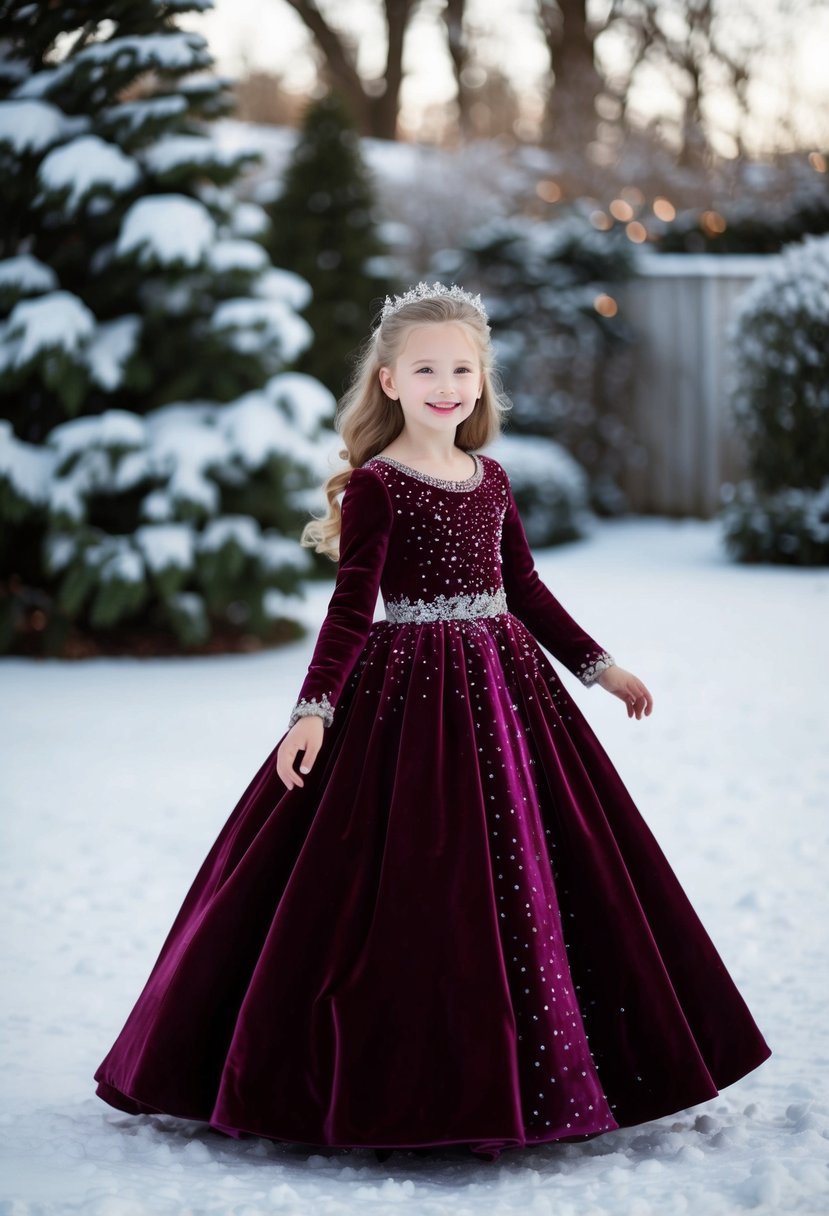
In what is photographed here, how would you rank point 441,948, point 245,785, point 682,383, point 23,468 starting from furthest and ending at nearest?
point 682,383 < point 23,468 < point 245,785 < point 441,948

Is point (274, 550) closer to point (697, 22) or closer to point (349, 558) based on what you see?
point (349, 558)

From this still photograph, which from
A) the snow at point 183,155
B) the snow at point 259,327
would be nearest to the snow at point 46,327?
the snow at point 259,327

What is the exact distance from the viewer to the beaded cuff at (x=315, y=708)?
236cm

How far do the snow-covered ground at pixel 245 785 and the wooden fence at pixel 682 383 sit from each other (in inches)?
101

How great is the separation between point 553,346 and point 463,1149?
9768 millimetres

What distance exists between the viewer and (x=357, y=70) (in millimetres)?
18203

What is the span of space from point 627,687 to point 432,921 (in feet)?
2.18

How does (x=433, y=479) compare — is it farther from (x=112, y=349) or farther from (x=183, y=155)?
(x=183, y=155)

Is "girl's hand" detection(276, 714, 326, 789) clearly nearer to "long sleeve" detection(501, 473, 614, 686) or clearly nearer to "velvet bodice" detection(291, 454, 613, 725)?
"velvet bodice" detection(291, 454, 613, 725)

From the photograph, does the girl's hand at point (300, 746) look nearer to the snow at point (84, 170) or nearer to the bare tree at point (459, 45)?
the snow at point (84, 170)

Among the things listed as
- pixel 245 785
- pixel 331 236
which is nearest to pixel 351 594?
pixel 245 785

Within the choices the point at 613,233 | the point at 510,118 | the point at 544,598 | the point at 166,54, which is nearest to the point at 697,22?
the point at 510,118

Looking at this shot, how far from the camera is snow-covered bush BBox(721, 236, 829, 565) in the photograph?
8.62 metres

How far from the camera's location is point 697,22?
52.2 ft
